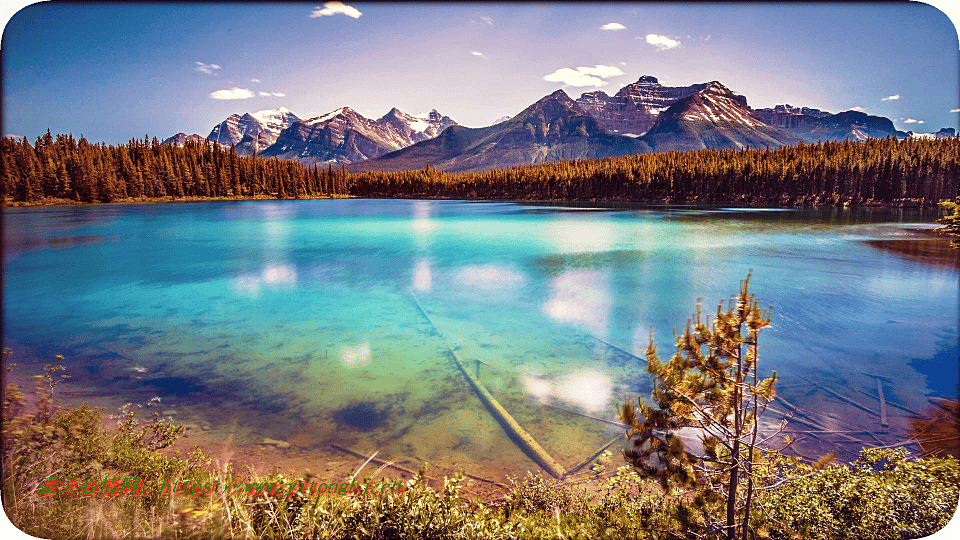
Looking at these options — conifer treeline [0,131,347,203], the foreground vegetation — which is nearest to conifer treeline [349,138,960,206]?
→ the foreground vegetation

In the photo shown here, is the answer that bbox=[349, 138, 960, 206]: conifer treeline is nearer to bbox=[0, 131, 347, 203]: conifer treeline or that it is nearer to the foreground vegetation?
the foreground vegetation

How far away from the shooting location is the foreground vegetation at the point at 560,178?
5741 centimetres

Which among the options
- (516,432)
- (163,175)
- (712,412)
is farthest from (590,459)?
(163,175)

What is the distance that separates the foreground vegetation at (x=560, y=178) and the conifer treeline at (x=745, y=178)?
0.20 meters

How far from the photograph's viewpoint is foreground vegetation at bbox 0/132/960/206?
5741 cm

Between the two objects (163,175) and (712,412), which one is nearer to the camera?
(712,412)

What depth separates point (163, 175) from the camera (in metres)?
89.6

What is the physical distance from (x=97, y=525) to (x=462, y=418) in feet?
16.4

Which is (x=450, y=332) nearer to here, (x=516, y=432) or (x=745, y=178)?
(x=516, y=432)

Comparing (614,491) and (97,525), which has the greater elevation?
(97,525)

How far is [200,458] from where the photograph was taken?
16.9 feet

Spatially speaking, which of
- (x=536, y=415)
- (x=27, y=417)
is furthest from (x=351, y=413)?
(x=27, y=417)

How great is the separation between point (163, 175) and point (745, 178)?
118334 millimetres

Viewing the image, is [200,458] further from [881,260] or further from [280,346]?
[881,260]
